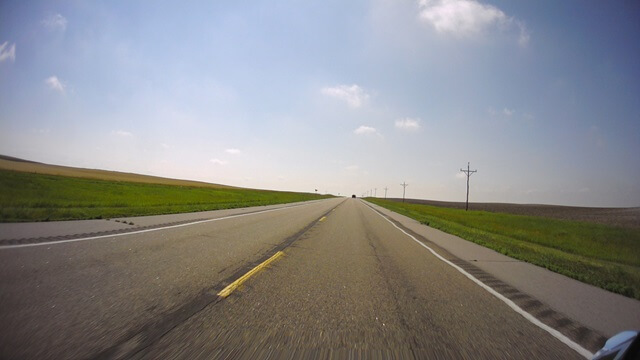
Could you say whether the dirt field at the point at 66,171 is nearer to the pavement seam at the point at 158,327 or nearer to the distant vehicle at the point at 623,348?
the pavement seam at the point at 158,327

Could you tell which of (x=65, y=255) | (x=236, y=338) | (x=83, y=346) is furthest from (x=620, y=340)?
(x=65, y=255)

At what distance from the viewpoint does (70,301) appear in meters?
3.44

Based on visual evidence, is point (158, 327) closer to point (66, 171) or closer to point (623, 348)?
point (623, 348)

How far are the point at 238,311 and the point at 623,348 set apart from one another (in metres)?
3.45

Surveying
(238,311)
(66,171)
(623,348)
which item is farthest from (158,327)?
(66,171)

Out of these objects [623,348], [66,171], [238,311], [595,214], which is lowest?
[238,311]

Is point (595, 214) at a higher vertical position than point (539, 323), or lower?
higher

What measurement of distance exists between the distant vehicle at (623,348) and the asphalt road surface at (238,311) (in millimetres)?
919

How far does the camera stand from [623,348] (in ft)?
6.12

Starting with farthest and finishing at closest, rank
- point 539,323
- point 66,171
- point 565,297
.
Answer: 1. point 66,171
2. point 565,297
3. point 539,323

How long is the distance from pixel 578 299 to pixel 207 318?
6033 millimetres

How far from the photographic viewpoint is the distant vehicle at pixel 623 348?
5.82 ft

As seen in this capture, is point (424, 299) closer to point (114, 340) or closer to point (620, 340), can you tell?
point (620, 340)

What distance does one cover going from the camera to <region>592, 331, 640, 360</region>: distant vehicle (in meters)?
1.77
